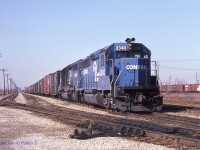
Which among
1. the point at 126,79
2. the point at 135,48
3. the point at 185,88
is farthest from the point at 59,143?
the point at 185,88

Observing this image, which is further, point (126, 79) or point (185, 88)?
point (185, 88)

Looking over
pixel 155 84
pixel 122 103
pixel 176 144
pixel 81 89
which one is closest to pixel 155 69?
pixel 155 84

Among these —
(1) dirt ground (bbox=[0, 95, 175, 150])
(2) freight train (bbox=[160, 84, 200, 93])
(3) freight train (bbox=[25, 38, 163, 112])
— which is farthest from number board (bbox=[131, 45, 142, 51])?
(2) freight train (bbox=[160, 84, 200, 93])

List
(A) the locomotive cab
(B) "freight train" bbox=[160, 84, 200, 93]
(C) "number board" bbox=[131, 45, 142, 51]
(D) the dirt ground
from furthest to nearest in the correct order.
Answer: (B) "freight train" bbox=[160, 84, 200, 93] < (C) "number board" bbox=[131, 45, 142, 51] < (A) the locomotive cab < (D) the dirt ground

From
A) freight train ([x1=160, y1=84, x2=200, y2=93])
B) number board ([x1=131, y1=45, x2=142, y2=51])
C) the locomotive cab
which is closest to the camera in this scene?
the locomotive cab

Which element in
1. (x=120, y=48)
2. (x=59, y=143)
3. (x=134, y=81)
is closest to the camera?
(x=59, y=143)

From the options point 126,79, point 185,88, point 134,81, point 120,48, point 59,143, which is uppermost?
point 120,48

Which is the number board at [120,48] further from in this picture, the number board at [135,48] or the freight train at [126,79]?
the number board at [135,48]

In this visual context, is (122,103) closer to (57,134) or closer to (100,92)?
(100,92)

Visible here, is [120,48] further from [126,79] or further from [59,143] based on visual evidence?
[59,143]

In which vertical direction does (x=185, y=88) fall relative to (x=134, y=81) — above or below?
below

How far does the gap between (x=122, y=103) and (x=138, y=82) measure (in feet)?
5.28

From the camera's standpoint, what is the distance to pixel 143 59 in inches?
760

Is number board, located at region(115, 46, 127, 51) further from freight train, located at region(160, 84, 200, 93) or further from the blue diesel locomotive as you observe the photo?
freight train, located at region(160, 84, 200, 93)
